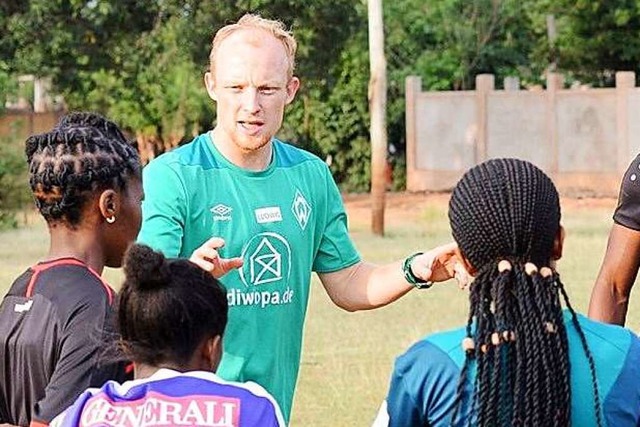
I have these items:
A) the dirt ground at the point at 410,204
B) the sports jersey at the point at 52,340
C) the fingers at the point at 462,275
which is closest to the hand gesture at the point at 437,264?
the fingers at the point at 462,275

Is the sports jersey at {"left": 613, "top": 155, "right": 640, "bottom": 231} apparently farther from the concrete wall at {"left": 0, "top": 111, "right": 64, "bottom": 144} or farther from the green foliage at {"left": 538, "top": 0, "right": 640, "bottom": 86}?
the green foliage at {"left": 538, "top": 0, "right": 640, "bottom": 86}

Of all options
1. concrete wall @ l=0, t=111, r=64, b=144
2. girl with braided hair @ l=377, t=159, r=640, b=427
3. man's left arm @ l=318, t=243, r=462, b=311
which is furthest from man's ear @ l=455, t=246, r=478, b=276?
concrete wall @ l=0, t=111, r=64, b=144

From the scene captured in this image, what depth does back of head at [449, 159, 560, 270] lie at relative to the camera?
3.00 m

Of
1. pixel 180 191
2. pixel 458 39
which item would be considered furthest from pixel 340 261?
pixel 458 39

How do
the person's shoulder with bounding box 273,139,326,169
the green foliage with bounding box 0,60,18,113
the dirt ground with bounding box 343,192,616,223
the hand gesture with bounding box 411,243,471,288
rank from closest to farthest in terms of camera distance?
the hand gesture with bounding box 411,243,471,288, the person's shoulder with bounding box 273,139,326,169, the green foliage with bounding box 0,60,18,113, the dirt ground with bounding box 343,192,616,223

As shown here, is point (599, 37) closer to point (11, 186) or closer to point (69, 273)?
point (11, 186)

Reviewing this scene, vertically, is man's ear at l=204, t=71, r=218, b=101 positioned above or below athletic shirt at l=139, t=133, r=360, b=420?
above

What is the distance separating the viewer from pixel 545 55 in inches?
1484

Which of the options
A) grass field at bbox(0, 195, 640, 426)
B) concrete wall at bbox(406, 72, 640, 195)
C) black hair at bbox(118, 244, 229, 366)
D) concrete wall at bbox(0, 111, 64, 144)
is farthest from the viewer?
concrete wall at bbox(406, 72, 640, 195)

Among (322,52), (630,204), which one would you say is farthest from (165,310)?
(322,52)

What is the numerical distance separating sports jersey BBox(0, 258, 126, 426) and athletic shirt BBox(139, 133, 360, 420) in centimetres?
59

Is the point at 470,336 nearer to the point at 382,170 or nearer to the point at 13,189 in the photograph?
the point at 13,189

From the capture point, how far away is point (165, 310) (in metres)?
3.20

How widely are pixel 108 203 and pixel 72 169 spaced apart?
124 millimetres
